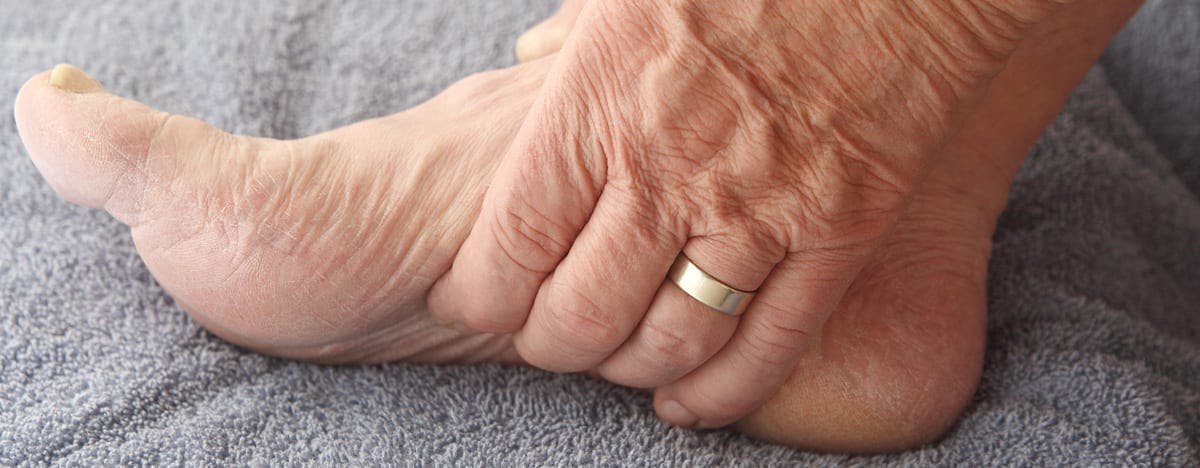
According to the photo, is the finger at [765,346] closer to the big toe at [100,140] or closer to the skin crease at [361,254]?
the skin crease at [361,254]

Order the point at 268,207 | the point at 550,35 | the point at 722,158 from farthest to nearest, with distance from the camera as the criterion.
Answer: the point at 550,35, the point at 268,207, the point at 722,158

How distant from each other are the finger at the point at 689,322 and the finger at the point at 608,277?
0.04 ft

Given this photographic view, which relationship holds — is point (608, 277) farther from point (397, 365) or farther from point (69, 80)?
point (69, 80)

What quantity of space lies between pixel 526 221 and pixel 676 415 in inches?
8.0

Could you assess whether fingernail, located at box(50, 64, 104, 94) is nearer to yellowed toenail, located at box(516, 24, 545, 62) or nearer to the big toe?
the big toe

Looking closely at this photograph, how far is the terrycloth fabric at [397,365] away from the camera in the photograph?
2.47 ft

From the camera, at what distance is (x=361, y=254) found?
77 centimetres

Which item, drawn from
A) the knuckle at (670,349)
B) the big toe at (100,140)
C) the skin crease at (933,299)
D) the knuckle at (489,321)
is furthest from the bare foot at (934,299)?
the big toe at (100,140)

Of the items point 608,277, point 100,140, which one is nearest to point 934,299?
point 608,277

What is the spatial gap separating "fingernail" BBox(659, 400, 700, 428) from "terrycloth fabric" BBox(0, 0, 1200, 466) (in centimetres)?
1

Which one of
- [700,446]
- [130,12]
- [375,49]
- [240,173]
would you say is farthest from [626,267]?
[130,12]

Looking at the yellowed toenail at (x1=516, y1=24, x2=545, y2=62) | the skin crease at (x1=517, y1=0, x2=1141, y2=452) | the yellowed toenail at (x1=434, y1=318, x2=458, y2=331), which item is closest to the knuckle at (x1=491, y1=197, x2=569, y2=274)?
the yellowed toenail at (x1=434, y1=318, x2=458, y2=331)

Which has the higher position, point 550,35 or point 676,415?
point 550,35

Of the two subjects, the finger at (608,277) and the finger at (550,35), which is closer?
the finger at (608,277)
